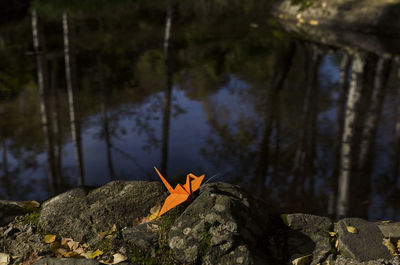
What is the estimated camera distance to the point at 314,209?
542 cm

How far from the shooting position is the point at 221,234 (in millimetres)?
2988

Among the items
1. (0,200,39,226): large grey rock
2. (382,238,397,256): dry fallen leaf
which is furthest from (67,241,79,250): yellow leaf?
(382,238,397,256): dry fallen leaf

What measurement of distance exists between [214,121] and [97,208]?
528cm

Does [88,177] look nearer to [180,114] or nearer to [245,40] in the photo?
[180,114]

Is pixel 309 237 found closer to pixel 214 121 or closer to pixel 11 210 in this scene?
pixel 11 210

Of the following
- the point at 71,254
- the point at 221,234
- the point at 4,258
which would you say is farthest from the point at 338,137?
the point at 4,258

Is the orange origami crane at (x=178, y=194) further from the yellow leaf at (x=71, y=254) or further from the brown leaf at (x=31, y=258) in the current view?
the brown leaf at (x=31, y=258)

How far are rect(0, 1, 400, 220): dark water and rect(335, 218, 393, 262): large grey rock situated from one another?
1971 millimetres

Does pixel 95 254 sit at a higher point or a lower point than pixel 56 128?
higher

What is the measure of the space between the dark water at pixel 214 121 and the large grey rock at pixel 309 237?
6.36 ft

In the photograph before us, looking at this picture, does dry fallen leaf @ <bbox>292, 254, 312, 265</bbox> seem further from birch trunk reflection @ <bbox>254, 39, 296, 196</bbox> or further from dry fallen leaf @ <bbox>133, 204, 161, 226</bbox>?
birch trunk reflection @ <bbox>254, 39, 296, 196</bbox>

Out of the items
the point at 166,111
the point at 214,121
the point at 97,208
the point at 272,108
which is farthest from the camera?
the point at 166,111

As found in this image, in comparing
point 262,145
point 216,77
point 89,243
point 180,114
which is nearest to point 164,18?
point 216,77

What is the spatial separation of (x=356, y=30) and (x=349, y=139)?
10454 millimetres
